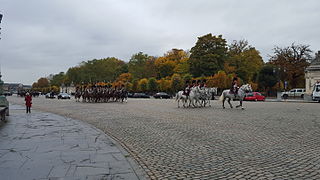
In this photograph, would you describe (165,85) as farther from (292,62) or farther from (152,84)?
(292,62)

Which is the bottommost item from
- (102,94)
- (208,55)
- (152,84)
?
(102,94)

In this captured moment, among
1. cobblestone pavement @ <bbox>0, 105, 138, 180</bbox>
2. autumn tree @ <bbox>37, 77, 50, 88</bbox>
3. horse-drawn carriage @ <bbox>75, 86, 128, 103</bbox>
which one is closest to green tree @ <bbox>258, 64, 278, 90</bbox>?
horse-drawn carriage @ <bbox>75, 86, 128, 103</bbox>

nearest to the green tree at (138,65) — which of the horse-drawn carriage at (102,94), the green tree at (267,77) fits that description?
the green tree at (267,77)

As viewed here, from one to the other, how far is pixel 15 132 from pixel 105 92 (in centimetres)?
2776

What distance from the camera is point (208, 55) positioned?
64938 mm

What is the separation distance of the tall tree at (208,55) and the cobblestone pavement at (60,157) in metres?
57.9

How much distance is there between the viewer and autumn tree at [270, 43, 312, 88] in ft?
210

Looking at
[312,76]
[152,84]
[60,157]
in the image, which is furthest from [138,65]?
[60,157]

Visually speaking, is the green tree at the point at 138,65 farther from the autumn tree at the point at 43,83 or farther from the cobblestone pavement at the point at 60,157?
the autumn tree at the point at 43,83

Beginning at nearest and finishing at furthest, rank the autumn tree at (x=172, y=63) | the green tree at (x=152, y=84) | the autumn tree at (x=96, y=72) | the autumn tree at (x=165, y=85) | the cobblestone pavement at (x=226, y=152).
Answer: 1. the cobblestone pavement at (x=226, y=152)
2. the autumn tree at (x=165, y=85)
3. the green tree at (x=152, y=84)
4. the autumn tree at (x=172, y=63)
5. the autumn tree at (x=96, y=72)

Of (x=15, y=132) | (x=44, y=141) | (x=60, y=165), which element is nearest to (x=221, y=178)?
(x=60, y=165)

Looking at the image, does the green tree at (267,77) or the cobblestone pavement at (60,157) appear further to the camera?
the green tree at (267,77)

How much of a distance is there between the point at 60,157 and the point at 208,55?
6056 centimetres

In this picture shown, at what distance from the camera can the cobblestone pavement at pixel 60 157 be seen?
5426 mm
